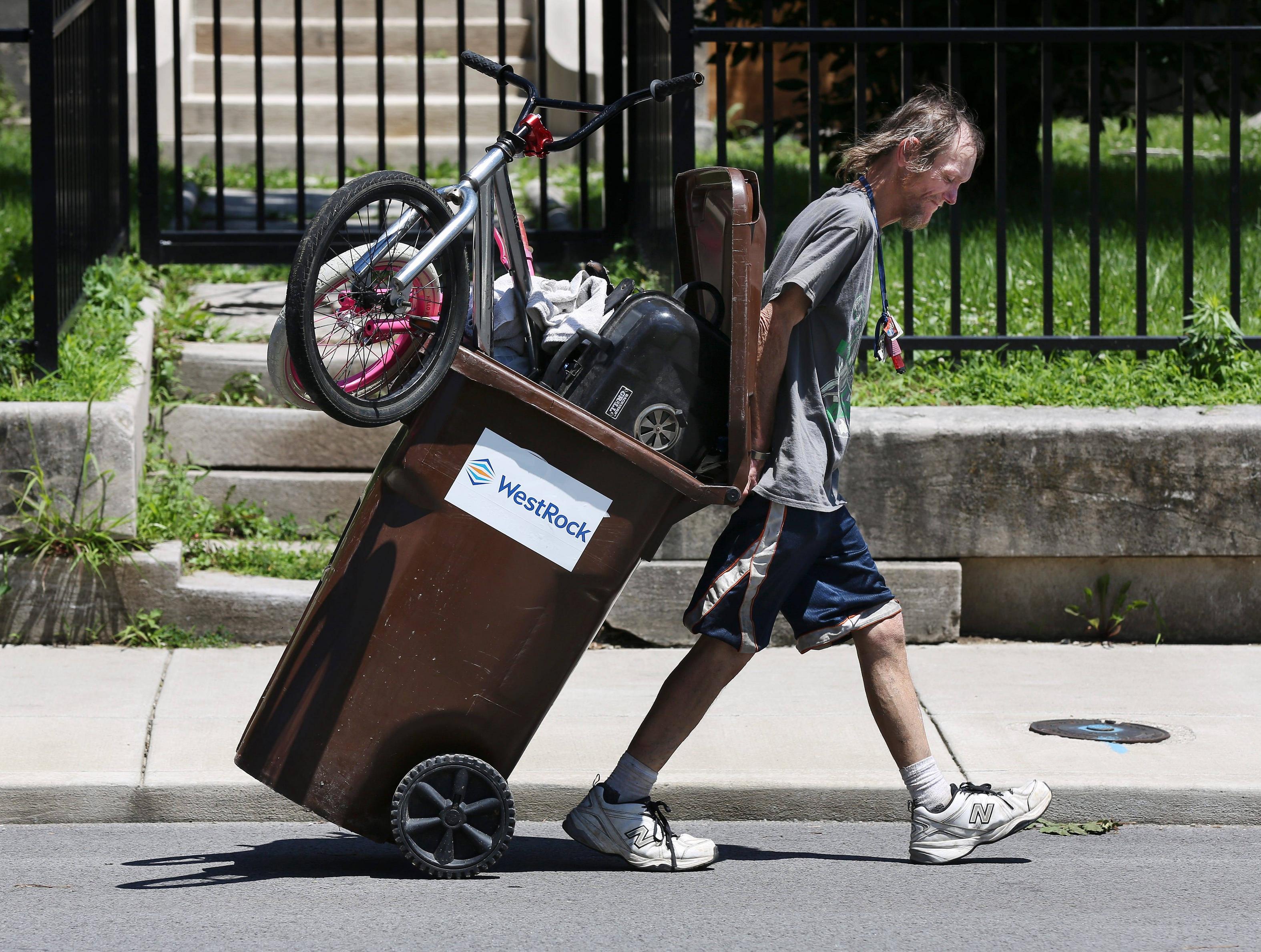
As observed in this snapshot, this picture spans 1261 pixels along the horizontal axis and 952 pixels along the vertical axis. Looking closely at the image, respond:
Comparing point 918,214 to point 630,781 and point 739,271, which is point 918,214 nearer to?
point 739,271

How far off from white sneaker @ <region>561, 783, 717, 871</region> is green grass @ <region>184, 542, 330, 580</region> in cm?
214

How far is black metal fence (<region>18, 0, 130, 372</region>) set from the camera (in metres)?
5.82

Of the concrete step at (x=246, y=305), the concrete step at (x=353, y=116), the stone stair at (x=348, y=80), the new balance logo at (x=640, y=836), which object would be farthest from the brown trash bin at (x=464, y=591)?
the concrete step at (x=353, y=116)

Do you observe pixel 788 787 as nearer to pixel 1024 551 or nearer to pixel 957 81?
pixel 1024 551

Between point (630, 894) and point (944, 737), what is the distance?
135 cm

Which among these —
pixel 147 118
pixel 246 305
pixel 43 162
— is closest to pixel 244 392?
pixel 246 305

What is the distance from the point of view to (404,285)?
11.5 feet

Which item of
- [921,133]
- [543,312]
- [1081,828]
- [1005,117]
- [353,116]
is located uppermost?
[353,116]

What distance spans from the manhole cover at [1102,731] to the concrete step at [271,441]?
271 cm

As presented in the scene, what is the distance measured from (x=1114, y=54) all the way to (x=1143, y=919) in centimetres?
657

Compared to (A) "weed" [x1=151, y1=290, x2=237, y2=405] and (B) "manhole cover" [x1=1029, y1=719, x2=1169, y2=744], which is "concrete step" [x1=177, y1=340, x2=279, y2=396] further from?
(B) "manhole cover" [x1=1029, y1=719, x2=1169, y2=744]

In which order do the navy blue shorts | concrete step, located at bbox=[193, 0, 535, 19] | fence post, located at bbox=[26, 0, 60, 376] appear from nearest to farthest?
1. the navy blue shorts
2. fence post, located at bbox=[26, 0, 60, 376]
3. concrete step, located at bbox=[193, 0, 535, 19]

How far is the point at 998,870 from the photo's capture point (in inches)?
160

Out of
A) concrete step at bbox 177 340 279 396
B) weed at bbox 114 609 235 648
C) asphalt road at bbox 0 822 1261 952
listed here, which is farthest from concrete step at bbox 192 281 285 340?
asphalt road at bbox 0 822 1261 952
